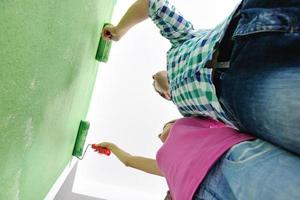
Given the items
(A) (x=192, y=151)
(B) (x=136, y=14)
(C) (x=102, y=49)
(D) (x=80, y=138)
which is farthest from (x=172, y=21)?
(D) (x=80, y=138)

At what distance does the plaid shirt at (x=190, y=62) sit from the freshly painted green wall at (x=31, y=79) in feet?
0.73

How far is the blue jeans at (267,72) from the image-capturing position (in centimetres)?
37

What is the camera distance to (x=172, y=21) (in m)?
0.85

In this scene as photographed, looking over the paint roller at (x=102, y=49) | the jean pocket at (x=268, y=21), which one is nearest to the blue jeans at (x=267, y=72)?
the jean pocket at (x=268, y=21)

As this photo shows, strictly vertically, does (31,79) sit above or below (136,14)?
below

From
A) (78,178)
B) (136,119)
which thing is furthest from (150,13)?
(78,178)

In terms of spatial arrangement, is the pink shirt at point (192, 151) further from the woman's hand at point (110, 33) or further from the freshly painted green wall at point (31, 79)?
the woman's hand at point (110, 33)

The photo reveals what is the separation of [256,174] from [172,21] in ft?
1.82

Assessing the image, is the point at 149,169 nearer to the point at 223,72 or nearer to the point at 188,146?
the point at 188,146

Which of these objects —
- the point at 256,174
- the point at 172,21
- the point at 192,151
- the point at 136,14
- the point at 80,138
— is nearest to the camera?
the point at 256,174

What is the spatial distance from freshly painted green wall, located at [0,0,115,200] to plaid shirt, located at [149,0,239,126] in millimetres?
221

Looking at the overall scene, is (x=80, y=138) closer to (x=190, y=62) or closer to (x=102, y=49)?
(x=102, y=49)

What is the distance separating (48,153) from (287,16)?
2.30 ft

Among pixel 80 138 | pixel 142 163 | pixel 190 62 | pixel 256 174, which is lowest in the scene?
pixel 80 138
